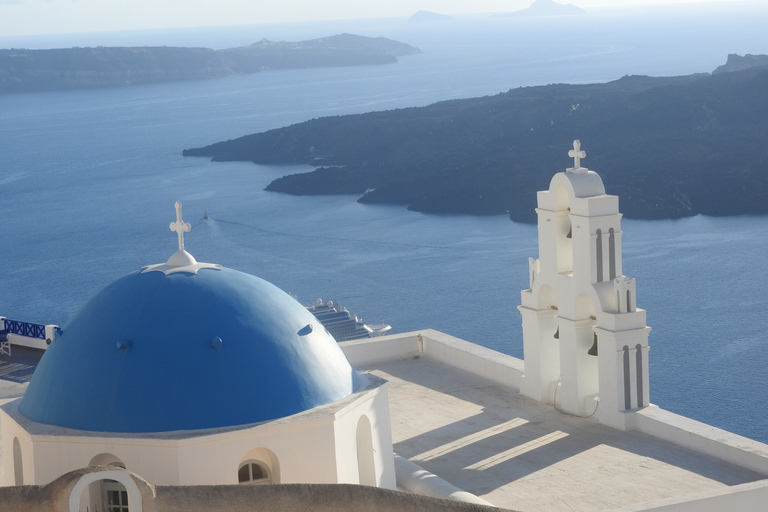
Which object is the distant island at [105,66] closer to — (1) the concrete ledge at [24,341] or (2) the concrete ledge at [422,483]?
(1) the concrete ledge at [24,341]

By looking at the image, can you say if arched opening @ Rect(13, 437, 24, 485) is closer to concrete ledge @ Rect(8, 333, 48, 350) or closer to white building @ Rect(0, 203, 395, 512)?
white building @ Rect(0, 203, 395, 512)

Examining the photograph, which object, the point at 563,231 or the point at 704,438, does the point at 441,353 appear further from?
the point at 704,438

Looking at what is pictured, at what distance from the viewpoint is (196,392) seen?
26.5 ft

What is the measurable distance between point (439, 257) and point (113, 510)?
2018 inches

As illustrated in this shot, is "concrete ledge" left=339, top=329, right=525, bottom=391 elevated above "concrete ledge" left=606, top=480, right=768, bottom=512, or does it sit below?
above

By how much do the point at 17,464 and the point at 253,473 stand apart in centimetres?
200

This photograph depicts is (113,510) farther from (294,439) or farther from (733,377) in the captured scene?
(733,377)

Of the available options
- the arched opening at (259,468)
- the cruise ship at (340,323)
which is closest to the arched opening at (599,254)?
the arched opening at (259,468)

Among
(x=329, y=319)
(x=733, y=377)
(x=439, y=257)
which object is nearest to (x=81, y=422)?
(x=329, y=319)

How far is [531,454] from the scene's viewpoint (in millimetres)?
11016

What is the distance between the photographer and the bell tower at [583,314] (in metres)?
11.7

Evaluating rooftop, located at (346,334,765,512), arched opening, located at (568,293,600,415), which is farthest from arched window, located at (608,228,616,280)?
rooftop, located at (346,334,765,512)

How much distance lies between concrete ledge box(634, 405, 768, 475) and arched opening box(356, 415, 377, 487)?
12.0 feet

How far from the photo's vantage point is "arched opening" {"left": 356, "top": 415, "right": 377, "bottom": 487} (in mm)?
8820
